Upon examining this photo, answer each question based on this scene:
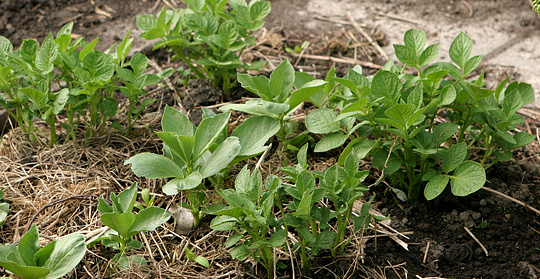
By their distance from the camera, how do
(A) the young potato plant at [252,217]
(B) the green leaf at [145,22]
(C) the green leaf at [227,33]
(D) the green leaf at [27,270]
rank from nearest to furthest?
(D) the green leaf at [27,270], (A) the young potato plant at [252,217], (C) the green leaf at [227,33], (B) the green leaf at [145,22]

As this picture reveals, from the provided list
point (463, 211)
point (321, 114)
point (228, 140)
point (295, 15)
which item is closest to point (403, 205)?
point (463, 211)

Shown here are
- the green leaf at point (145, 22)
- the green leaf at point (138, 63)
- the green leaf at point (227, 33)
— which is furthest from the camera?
the green leaf at point (145, 22)

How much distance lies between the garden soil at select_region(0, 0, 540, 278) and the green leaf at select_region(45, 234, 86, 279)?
9.1 inches

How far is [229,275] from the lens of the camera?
67.3 inches

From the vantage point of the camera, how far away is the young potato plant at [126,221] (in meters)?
1.54

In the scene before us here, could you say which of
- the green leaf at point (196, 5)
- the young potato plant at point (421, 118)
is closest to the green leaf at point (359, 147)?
the young potato plant at point (421, 118)

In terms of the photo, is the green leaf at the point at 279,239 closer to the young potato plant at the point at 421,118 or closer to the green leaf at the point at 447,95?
the young potato plant at the point at 421,118

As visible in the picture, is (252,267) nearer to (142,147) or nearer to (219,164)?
(219,164)

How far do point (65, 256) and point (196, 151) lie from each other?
524 millimetres

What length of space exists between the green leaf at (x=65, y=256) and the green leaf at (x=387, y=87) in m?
1.12

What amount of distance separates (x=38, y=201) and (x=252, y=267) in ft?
3.10

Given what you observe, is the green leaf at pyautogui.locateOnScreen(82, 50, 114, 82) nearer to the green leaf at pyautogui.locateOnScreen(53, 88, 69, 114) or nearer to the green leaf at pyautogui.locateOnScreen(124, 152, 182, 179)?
the green leaf at pyautogui.locateOnScreen(53, 88, 69, 114)

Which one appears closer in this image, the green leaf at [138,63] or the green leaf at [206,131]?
the green leaf at [206,131]

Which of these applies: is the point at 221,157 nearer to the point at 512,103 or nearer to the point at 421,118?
the point at 421,118
